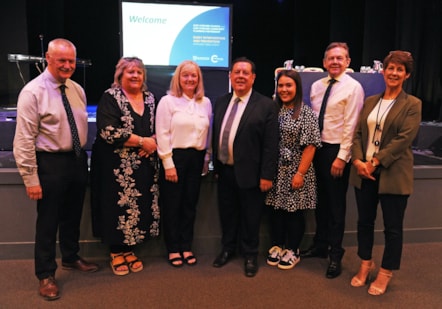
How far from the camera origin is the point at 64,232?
2.67 meters

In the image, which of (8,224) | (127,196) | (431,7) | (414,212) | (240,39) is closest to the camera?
(127,196)

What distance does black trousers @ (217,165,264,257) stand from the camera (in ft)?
8.77

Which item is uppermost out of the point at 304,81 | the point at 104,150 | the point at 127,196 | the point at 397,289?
the point at 304,81

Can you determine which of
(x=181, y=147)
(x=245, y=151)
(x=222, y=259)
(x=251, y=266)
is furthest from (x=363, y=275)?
(x=181, y=147)

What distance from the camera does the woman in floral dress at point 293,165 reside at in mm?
2564

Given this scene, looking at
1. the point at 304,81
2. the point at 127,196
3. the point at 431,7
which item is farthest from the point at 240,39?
the point at 127,196

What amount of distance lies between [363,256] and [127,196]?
159cm

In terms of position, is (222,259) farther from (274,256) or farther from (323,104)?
(323,104)

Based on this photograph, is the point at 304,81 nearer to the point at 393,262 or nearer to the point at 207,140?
the point at 207,140

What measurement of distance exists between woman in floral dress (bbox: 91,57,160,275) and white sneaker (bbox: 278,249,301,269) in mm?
933

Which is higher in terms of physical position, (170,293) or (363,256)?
(363,256)

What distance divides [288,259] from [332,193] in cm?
59

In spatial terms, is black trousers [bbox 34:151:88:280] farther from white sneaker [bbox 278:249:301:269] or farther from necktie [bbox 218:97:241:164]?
white sneaker [bbox 278:249:301:269]

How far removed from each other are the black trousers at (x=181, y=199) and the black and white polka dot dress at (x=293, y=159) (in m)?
0.53
